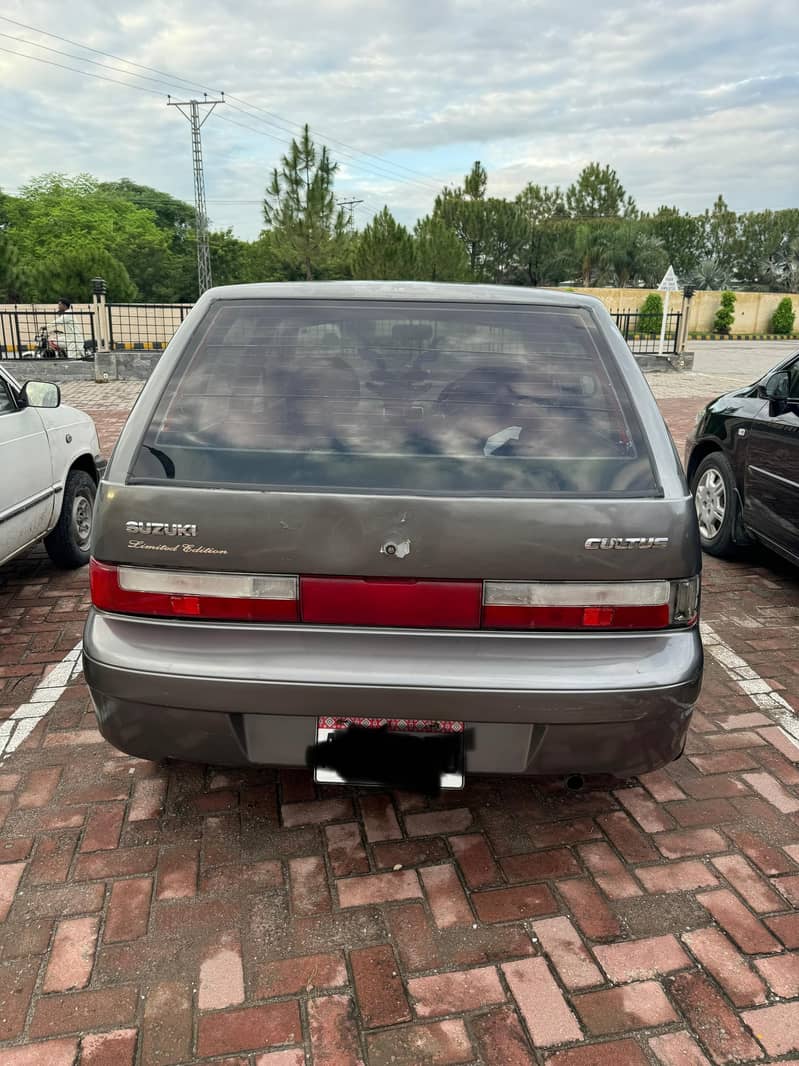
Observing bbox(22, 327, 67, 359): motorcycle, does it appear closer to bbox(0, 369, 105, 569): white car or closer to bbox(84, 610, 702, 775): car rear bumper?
bbox(0, 369, 105, 569): white car

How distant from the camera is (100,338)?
18547 millimetres

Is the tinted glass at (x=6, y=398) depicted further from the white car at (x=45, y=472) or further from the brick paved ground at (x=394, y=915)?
the brick paved ground at (x=394, y=915)

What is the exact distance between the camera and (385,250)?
36.6 metres

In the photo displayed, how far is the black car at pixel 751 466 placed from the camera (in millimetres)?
4512

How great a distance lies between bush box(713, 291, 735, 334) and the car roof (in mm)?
52217

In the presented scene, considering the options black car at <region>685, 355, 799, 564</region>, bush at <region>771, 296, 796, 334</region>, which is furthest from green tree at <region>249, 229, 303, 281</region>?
black car at <region>685, 355, 799, 564</region>

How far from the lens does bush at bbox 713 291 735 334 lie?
4947 cm

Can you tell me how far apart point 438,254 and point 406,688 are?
40.6 m

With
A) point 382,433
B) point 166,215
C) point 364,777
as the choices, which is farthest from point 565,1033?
point 166,215

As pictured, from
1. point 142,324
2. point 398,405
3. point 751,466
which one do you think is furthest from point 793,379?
point 142,324

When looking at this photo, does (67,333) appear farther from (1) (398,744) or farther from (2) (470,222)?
(2) (470,222)

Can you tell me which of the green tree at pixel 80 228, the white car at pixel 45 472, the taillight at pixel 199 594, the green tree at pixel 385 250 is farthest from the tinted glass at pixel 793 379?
the green tree at pixel 80 228

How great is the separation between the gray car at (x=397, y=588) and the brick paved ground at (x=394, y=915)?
411 millimetres

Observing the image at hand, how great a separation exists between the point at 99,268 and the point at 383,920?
139 feet
